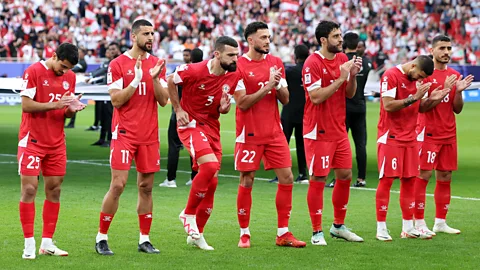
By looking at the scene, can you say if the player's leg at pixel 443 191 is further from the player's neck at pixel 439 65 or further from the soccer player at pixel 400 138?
the player's neck at pixel 439 65

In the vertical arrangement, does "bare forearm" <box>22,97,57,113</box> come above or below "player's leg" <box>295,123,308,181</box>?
above

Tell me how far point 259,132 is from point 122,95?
1.65 metres

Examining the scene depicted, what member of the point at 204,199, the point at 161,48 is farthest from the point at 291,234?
the point at 161,48

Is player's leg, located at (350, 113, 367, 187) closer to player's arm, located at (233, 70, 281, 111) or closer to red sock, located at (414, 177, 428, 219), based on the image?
red sock, located at (414, 177, 428, 219)

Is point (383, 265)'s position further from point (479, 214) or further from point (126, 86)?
point (479, 214)

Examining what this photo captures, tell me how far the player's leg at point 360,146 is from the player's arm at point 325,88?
5.36 meters

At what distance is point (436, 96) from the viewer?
1058cm

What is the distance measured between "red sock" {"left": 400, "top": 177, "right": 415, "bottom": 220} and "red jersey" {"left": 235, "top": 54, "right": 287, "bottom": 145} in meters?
1.56

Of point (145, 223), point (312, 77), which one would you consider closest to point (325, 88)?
point (312, 77)

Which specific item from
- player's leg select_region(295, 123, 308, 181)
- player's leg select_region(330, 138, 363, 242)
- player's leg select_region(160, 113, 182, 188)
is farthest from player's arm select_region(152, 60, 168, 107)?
player's leg select_region(295, 123, 308, 181)

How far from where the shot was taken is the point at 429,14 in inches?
1813

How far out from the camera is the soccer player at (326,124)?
1024 cm

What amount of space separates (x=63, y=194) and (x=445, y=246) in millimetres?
6273

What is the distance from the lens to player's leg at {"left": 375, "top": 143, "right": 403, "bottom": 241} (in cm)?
1052
